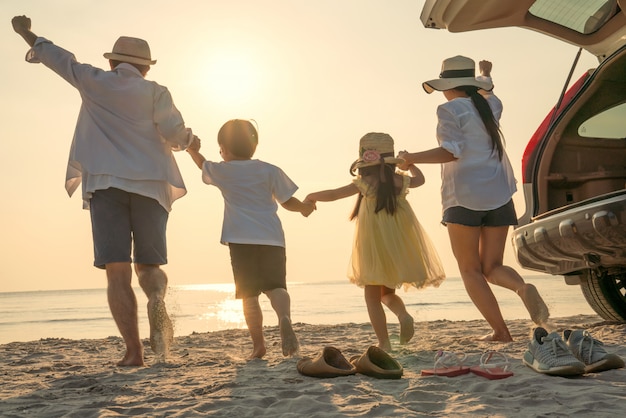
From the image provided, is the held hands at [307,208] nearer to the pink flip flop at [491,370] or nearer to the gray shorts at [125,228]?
the gray shorts at [125,228]

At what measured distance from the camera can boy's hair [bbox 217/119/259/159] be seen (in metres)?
5.39

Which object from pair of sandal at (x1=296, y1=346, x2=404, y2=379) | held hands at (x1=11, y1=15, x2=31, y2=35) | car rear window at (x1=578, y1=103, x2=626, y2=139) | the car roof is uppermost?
held hands at (x1=11, y1=15, x2=31, y2=35)

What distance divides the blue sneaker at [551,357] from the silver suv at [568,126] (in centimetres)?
93

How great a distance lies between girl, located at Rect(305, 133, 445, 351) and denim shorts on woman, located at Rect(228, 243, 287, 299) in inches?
20.0

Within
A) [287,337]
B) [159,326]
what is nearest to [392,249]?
[287,337]

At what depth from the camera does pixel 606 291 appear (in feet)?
19.1

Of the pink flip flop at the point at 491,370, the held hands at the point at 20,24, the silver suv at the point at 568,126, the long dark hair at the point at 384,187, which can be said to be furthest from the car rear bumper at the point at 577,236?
the held hands at the point at 20,24

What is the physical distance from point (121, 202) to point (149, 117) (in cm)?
57

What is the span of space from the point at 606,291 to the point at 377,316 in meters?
1.88

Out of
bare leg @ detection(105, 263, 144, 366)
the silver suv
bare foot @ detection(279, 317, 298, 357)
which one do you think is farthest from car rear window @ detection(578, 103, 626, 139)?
bare leg @ detection(105, 263, 144, 366)

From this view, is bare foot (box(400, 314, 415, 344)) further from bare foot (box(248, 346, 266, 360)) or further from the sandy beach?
bare foot (box(248, 346, 266, 360))

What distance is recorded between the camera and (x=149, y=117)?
16.1ft

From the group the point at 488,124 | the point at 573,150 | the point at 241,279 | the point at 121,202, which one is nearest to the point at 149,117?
the point at 121,202

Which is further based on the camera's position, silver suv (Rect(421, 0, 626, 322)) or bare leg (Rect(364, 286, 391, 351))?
bare leg (Rect(364, 286, 391, 351))
